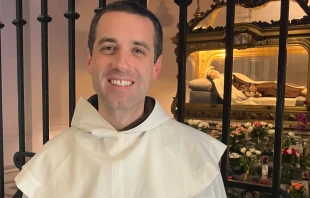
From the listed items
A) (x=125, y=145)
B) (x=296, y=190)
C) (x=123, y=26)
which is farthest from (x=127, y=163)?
(x=296, y=190)

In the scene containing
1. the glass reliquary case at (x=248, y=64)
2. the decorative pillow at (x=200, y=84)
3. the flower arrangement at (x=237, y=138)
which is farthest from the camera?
the decorative pillow at (x=200, y=84)

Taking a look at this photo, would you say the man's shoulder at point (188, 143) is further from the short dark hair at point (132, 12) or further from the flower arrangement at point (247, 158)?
the flower arrangement at point (247, 158)

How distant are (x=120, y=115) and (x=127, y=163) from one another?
12cm

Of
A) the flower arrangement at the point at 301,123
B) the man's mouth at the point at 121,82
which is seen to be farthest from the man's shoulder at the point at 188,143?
the flower arrangement at the point at 301,123

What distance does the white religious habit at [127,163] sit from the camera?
70cm

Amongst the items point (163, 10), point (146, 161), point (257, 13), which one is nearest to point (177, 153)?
point (146, 161)

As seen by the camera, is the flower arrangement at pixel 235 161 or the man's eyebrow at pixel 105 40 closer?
the man's eyebrow at pixel 105 40

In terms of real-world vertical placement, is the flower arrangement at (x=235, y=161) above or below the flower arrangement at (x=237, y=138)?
below

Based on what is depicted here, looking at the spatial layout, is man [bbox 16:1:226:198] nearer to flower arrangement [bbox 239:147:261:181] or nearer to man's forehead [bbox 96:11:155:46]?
man's forehead [bbox 96:11:155:46]

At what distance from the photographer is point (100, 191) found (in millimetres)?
703

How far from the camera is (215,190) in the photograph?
719 mm

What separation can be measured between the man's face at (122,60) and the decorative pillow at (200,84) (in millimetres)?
2863

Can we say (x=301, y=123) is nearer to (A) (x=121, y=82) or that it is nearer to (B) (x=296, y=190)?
(B) (x=296, y=190)

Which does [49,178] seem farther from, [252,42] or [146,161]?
[252,42]
